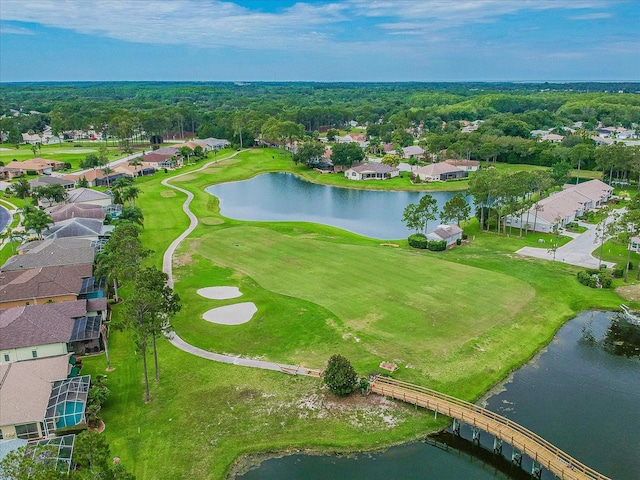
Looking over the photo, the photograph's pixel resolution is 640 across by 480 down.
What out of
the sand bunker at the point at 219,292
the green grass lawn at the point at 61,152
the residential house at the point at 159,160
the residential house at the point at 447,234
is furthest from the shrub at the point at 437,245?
the green grass lawn at the point at 61,152

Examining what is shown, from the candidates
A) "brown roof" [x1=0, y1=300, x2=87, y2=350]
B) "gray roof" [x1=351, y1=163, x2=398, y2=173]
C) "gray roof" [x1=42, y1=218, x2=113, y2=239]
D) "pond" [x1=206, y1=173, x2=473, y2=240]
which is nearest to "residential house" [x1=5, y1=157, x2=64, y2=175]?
"pond" [x1=206, y1=173, x2=473, y2=240]

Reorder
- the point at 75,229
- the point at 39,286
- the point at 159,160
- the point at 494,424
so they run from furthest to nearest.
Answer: the point at 159,160 < the point at 75,229 < the point at 39,286 < the point at 494,424

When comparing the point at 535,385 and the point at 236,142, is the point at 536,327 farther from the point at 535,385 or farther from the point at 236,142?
the point at 236,142

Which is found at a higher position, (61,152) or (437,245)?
(61,152)

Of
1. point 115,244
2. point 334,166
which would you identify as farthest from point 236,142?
point 115,244

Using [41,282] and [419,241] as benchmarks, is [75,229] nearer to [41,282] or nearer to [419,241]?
[41,282]

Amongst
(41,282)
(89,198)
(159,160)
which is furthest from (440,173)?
(41,282)

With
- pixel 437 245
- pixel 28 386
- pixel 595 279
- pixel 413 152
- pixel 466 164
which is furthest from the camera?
pixel 413 152
